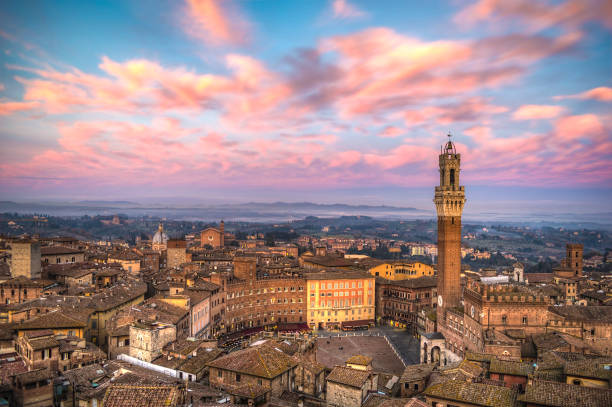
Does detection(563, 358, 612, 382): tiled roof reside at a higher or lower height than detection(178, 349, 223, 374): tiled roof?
higher

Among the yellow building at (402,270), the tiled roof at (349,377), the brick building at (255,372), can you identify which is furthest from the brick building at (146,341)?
the yellow building at (402,270)

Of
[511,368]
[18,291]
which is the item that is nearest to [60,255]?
[18,291]

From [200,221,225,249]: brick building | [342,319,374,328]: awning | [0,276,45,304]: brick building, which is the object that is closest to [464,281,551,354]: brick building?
[342,319,374,328]: awning

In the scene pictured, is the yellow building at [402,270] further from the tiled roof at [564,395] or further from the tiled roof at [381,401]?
the tiled roof at [564,395]

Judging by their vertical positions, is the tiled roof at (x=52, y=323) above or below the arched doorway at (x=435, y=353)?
above

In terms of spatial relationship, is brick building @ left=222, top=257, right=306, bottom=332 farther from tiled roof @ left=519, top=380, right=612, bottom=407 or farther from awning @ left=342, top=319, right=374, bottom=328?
tiled roof @ left=519, top=380, right=612, bottom=407

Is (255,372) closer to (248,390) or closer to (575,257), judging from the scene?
(248,390)
